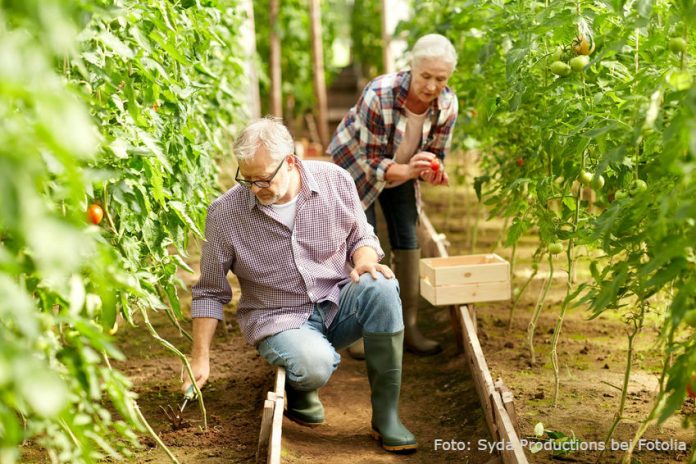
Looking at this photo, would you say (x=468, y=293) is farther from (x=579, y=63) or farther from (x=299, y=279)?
(x=579, y=63)

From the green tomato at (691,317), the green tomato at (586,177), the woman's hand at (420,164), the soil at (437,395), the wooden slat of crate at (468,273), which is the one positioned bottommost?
the soil at (437,395)

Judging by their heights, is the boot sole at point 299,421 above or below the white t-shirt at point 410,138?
below

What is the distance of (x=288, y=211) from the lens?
3428mm

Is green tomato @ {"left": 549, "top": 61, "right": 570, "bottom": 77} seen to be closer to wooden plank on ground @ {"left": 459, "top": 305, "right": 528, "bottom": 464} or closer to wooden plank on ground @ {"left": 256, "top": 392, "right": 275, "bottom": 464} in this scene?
wooden plank on ground @ {"left": 459, "top": 305, "right": 528, "bottom": 464}

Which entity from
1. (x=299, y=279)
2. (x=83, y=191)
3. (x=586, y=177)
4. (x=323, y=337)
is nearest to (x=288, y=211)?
(x=299, y=279)

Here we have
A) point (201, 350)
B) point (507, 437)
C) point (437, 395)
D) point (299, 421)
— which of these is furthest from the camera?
point (437, 395)

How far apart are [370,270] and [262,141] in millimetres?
600

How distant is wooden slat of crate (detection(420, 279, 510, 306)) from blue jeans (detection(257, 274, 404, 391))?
0.93 meters

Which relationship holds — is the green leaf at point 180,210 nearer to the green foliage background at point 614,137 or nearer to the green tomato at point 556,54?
the green foliage background at point 614,137

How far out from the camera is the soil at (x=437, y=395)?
10.7 ft

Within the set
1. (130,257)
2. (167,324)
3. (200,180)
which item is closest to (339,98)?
(167,324)

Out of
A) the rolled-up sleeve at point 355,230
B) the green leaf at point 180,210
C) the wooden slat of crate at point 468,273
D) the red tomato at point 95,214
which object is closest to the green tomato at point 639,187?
the rolled-up sleeve at point 355,230

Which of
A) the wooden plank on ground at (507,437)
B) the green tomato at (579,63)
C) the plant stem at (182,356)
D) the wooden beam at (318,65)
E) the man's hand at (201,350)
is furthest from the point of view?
the wooden beam at (318,65)

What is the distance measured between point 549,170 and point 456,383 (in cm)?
112
